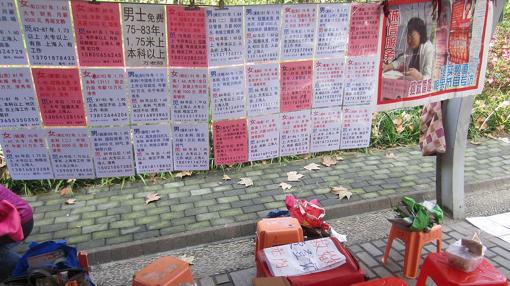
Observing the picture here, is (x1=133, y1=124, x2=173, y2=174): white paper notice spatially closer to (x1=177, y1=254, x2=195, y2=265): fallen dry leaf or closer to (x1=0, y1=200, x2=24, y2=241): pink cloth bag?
(x1=0, y1=200, x2=24, y2=241): pink cloth bag

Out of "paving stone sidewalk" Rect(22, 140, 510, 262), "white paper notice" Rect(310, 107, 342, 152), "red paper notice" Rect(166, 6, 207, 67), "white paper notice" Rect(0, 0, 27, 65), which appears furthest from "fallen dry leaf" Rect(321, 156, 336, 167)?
"white paper notice" Rect(0, 0, 27, 65)

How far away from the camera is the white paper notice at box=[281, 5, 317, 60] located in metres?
3.54

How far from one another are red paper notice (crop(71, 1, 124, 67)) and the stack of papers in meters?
2.05

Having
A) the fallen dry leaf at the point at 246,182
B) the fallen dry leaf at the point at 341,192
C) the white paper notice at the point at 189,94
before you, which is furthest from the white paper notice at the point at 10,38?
the fallen dry leaf at the point at 341,192

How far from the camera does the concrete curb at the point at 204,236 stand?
4.42 meters

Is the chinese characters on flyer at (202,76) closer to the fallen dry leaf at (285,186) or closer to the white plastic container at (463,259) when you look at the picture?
the white plastic container at (463,259)

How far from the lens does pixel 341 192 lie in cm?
548

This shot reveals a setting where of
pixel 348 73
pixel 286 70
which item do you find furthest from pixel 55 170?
pixel 348 73

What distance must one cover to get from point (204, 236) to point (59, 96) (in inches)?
90.9

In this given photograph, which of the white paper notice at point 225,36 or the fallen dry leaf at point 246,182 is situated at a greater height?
the white paper notice at point 225,36

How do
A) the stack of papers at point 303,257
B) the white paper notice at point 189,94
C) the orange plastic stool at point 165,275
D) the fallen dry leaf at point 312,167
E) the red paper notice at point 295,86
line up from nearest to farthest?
the orange plastic stool at point 165,275, the stack of papers at point 303,257, the white paper notice at point 189,94, the red paper notice at point 295,86, the fallen dry leaf at point 312,167

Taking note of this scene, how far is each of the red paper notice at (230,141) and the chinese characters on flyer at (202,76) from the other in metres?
0.01

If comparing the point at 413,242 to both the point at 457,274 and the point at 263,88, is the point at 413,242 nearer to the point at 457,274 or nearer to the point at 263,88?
the point at 457,274

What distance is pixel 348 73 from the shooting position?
12.8 feet
